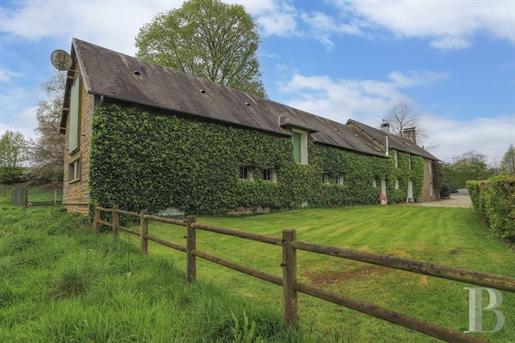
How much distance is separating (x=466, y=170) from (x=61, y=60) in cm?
5356

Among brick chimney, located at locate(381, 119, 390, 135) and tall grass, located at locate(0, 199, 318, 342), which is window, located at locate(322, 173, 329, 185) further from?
brick chimney, located at locate(381, 119, 390, 135)

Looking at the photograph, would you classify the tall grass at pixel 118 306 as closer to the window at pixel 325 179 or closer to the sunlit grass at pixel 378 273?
the sunlit grass at pixel 378 273

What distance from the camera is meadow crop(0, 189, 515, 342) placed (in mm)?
2629

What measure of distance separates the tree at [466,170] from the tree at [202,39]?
39.6m

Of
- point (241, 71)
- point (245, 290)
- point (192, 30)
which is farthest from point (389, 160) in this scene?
point (245, 290)

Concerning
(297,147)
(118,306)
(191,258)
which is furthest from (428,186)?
(118,306)

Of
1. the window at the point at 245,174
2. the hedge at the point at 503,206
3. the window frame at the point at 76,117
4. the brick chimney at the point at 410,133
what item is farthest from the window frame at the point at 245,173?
the brick chimney at the point at 410,133

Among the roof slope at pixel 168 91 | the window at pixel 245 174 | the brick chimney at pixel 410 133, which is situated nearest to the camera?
the roof slope at pixel 168 91

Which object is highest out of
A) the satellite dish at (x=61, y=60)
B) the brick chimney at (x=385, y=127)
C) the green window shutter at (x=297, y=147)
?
the brick chimney at (x=385, y=127)

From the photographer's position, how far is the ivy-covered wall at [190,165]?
33.2ft

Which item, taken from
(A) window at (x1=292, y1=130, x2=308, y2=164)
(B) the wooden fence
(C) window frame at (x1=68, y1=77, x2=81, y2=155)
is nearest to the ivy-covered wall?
(A) window at (x1=292, y1=130, x2=308, y2=164)

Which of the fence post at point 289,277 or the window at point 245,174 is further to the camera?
the window at point 245,174

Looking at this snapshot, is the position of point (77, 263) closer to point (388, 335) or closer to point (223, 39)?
point (388, 335)

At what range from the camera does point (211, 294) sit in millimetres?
3395
